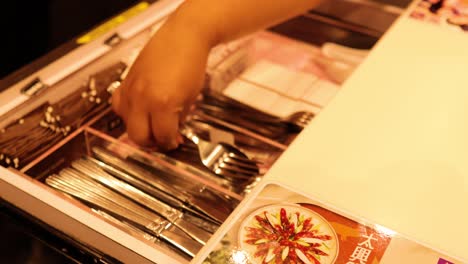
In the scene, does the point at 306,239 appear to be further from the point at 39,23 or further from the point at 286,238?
the point at 39,23

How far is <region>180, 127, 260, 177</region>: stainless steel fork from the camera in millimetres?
A: 720

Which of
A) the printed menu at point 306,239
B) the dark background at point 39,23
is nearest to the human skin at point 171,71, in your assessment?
the printed menu at point 306,239

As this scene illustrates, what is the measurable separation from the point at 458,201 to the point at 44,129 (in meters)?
0.54

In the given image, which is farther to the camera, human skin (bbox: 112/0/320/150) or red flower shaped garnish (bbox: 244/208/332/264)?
human skin (bbox: 112/0/320/150)

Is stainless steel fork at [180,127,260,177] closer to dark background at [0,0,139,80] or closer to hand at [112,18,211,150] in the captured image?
hand at [112,18,211,150]

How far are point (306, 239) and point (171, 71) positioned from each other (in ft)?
0.90

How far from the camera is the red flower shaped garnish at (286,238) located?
0.50 m

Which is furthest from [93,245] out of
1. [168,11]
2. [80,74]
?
[168,11]

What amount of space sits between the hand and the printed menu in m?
0.19

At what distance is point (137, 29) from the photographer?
91 cm

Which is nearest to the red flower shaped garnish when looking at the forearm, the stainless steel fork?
the stainless steel fork

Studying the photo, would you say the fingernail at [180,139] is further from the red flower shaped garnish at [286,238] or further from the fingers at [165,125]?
the red flower shaped garnish at [286,238]

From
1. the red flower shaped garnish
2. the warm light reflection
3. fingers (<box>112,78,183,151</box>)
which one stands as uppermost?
fingers (<box>112,78,183,151</box>)

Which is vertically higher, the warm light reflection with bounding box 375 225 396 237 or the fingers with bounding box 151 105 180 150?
the fingers with bounding box 151 105 180 150
